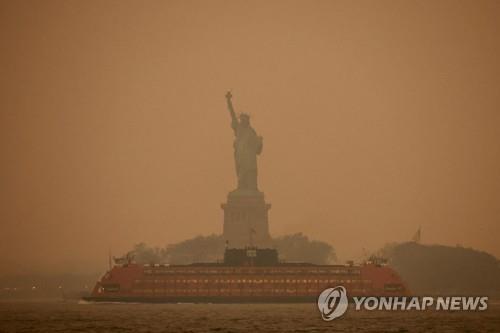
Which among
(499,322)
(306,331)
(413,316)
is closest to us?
(306,331)

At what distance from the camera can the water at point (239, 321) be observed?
15338 centimetres

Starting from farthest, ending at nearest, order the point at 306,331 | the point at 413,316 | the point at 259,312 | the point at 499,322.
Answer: the point at 259,312 → the point at 413,316 → the point at 499,322 → the point at 306,331

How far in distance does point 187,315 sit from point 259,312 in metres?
12.7

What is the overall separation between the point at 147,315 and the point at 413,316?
98.8 ft

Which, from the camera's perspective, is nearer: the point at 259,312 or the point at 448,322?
the point at 448,322

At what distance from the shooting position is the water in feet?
503

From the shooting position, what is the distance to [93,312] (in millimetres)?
192375

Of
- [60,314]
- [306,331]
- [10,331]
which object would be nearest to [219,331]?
[306,331]

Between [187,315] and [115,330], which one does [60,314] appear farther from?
[115,330]

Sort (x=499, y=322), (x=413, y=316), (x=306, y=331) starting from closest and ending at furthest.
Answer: (x=306, y=331)
(x=499, y=322)
(x=413, y=316)

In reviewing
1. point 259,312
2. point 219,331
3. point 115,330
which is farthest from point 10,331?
point 259,312

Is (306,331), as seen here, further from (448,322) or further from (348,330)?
(448,322)

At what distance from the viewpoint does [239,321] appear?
167500 millimetres

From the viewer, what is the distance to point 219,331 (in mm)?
148750
